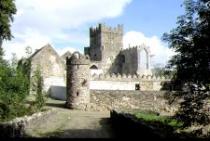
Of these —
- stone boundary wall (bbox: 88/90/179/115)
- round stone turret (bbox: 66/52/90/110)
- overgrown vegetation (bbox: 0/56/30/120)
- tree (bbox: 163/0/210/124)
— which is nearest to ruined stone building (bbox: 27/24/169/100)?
round stone turret (bbox: 66/52/90/110)

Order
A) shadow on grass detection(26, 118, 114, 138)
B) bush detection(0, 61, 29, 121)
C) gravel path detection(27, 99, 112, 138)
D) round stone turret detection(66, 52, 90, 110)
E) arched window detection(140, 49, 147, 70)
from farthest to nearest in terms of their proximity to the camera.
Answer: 1. arched window detection(140, 49, 147, 70)
2. round stone turret detection(66, 52, 90, 110)
3. bush detection(0, 61, 29, 121)
4. gravel path detection(27, 99, 112, 138)
5. shadow on grass detection(26, 118, 114, 138)

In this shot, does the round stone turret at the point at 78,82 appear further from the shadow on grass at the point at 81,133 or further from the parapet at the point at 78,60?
the shadow on grass at the point at 81,133

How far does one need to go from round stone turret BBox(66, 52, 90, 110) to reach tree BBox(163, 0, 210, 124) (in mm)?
20433

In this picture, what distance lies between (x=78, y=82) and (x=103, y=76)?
15499 millimetres

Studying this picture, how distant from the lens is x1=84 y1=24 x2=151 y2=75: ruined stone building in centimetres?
8125

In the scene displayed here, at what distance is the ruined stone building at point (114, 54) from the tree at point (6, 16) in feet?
160

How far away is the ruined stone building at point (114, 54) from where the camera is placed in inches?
3199

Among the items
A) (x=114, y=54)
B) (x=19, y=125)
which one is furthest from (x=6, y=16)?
(x=114, y=54)

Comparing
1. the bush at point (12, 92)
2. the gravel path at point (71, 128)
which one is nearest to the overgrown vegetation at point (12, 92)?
the bush at point (12, 92)

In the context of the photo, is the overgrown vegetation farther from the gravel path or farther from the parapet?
the parapet

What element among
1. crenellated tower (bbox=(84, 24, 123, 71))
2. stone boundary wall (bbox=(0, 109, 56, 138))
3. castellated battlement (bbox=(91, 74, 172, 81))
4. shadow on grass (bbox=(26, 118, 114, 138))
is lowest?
shadow on grass (bbox=(26, 118, 114, 138))

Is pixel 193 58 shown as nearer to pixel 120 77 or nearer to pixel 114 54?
pixel 120 77

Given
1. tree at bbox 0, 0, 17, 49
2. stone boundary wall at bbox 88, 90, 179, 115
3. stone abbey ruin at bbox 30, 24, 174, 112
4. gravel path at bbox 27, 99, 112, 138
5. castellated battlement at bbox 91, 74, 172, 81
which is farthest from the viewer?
castellated battlement at bbox 91, 74, 172, 81

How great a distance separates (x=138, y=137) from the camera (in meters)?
16.3
